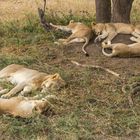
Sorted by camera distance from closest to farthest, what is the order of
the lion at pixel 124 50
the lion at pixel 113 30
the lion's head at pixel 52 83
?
the lion's head at pixel 52 83 → the lion at pixel 124 50 → the lion at pixel 113 30

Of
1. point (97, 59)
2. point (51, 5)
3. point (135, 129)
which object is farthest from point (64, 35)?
point (135, 129)

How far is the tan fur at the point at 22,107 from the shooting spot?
6.13 meters

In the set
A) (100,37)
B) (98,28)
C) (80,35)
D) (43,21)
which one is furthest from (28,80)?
(43,21)

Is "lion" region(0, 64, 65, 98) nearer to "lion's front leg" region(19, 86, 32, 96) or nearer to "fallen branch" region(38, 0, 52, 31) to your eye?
"lion's front leg" region(19, 86, 32, 96)

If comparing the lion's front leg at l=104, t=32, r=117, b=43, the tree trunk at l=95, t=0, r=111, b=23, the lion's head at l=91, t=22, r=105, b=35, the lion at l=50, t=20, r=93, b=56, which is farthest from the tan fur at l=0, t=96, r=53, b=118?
the tree trunk at l=95, t=0, r=111, b=23

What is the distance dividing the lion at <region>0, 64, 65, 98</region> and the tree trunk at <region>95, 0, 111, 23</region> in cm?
331

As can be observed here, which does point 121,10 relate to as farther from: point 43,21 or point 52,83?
point 52,83

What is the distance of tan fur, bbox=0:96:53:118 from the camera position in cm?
613

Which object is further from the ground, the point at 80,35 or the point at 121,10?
the point at 121,10

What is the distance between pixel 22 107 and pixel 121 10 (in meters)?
4.31

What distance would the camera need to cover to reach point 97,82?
7.46m

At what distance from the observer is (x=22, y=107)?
616 cm

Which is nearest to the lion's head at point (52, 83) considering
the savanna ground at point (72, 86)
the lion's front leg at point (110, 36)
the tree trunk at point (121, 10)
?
the savanna ground at point (72, 86)

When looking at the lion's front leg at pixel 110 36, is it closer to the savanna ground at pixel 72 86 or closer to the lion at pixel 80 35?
the savanna ground at pixel 72 86
